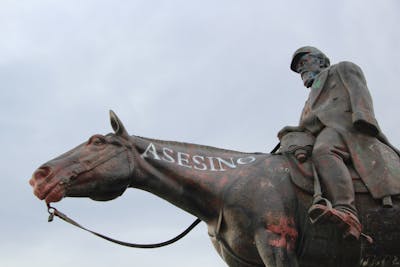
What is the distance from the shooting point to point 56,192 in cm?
779

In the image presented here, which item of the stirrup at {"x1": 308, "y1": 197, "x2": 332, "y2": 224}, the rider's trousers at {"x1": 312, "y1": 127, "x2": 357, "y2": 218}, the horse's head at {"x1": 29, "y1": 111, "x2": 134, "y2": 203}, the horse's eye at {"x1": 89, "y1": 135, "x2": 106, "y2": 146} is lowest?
the stirrup at {"x1": 308, "y1": 197, "x2": 332, "y2": 224}

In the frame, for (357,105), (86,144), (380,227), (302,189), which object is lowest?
(380,227)

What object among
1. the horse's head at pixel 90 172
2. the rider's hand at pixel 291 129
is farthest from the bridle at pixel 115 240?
the rider's hand at pixel 291 129

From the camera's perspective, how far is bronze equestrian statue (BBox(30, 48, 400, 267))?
7625mm

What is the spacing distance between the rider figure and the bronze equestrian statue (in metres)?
0.02

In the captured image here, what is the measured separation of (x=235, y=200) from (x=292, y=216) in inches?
26.4

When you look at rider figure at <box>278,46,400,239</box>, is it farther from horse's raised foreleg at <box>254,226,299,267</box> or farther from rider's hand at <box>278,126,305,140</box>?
horse's raised foreleg at <box>254,226,299,267</box>

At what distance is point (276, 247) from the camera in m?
7.44

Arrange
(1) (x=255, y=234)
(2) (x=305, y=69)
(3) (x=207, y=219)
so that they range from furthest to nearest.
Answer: (2) (x=305, y=69)
(3) (x=207, y=219)
(1) (x=255, y=234)

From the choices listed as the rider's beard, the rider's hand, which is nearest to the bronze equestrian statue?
the rider's hand

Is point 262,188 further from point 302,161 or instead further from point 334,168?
point 334,168

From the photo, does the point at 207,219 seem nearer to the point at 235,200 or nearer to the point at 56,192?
the point at 235,200

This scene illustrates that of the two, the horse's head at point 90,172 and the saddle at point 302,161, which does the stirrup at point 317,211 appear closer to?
the saddle at point 302,161

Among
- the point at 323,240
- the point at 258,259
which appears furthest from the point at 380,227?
the point at 258,259
